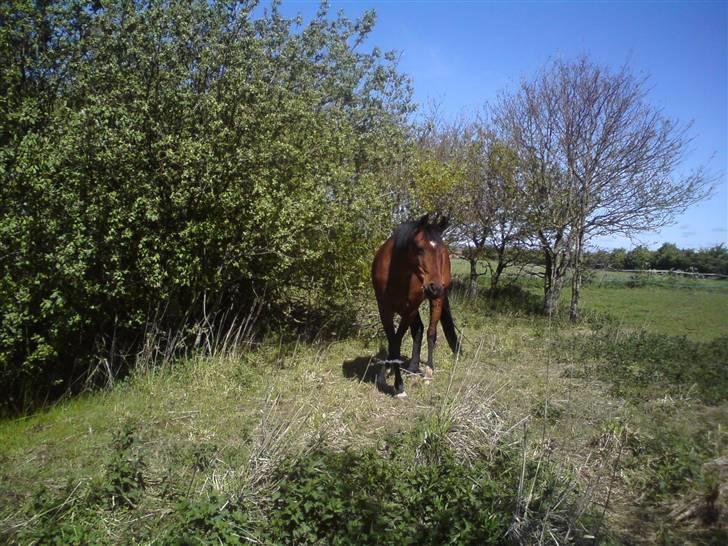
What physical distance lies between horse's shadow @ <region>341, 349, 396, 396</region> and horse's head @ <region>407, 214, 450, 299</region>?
1.34 m

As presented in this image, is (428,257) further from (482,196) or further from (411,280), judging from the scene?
(482,196)

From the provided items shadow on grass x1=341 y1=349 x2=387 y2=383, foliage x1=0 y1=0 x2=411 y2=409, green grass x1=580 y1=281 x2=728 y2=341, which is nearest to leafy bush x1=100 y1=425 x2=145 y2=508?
foliage x1=0 y1=0 x2=411 y2=409

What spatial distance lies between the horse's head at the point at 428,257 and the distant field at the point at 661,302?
21.6ft

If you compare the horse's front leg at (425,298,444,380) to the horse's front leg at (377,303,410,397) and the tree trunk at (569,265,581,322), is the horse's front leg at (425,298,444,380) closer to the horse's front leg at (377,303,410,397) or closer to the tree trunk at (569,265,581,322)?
the horse's front leg at (377,303,410,397)

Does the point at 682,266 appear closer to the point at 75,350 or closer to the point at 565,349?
the point at 565,349

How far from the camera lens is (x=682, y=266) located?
17.1 meters

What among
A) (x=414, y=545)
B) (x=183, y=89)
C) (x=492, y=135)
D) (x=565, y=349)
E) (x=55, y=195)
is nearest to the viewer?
(x=414, y=545)

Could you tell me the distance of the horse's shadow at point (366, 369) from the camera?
6.40m

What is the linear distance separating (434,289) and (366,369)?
1.52 meters

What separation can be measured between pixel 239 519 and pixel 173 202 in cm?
427

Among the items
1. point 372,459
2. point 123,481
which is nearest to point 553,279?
point 372,459

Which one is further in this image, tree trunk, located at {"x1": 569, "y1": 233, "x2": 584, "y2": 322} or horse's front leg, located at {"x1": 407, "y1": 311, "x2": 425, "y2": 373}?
tree trunk, located at {"x1": 569, "y1": 233, "x2": 584, "y2": 322}

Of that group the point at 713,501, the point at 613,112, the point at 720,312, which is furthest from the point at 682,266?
the point at 713,501

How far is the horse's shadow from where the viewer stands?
6.40 metres
